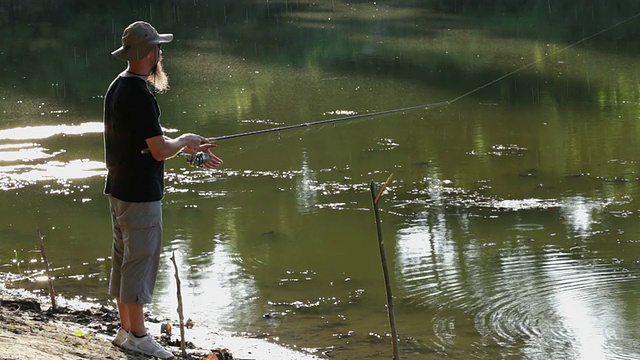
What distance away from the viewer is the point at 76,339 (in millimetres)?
4938

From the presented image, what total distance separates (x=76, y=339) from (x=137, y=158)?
3.15 ft

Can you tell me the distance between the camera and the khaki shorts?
459cm

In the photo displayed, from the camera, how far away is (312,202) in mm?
9141

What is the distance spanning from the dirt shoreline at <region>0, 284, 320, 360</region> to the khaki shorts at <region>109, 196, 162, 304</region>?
0.99ft

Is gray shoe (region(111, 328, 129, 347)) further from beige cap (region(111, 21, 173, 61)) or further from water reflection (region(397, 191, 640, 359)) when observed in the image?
water reflection (region(397, 191, 640, 359))

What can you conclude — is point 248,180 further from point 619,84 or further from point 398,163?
point 619,84

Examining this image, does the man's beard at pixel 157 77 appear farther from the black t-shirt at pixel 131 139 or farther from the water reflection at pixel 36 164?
the water reflection at pixel 36 164

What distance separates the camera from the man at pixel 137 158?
14.8ft

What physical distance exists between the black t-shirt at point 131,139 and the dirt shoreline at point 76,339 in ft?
2.28

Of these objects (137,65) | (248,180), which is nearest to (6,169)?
(248,180)

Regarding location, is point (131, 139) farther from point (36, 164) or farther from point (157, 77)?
point (36, 164)

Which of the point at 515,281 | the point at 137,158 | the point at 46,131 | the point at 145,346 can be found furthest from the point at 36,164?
the point at 137,158

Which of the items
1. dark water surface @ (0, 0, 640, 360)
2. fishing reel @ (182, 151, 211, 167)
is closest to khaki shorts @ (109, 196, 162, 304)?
fishing reel @ (182, 151, 211, 167)

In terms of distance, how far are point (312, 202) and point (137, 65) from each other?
469cm
